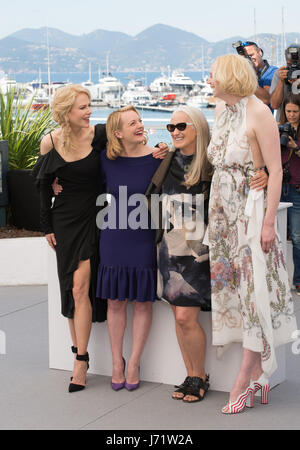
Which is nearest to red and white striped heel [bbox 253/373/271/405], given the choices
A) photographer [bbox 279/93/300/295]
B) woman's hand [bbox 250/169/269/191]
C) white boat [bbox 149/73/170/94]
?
woman's hand [bbox 250/169/269/191]

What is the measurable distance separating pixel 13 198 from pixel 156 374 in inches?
140

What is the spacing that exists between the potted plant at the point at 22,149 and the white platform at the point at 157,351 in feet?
9.29

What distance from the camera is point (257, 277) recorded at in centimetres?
324

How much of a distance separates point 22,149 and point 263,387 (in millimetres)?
4436

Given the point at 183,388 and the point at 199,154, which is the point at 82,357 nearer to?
the point at 183,388

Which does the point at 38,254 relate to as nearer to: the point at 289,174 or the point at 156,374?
the point at 289,174

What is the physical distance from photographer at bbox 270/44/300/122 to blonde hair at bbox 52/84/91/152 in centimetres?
251

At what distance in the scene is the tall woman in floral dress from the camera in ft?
10.5

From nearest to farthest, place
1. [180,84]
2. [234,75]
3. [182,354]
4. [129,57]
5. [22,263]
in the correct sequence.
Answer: [234,75] < [182,354] < [22,263] < [180,84] < [129,57]

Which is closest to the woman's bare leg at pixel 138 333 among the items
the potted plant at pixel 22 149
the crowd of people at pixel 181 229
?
the crowd of people at pixel 181 229

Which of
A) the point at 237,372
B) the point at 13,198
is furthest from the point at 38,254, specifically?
the point at 237,372

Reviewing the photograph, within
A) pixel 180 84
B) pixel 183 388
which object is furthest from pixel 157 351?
pixel 180 84

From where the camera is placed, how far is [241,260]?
330 centimetres

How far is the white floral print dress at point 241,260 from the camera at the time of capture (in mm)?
3240
